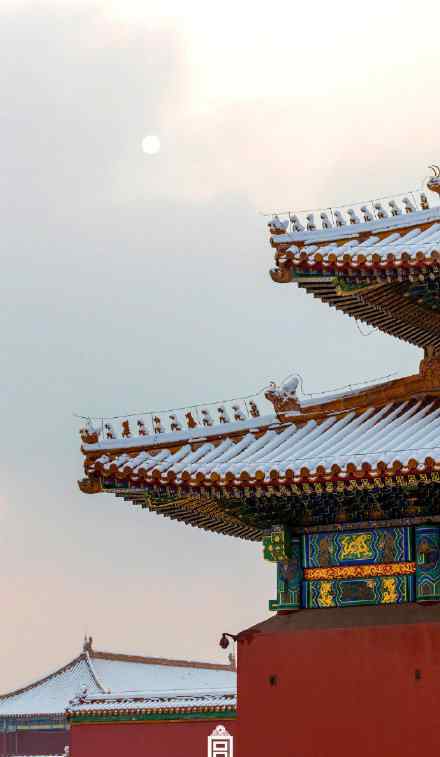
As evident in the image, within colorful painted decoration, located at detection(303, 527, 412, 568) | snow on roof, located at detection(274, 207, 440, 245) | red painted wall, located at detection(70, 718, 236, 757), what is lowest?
red painted wall, located at detection(70, 718, 236, 757)

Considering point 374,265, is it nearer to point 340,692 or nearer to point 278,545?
point 278,545

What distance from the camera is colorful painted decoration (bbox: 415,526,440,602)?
18.5 metres

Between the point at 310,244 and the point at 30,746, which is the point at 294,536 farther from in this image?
the point at 30,746

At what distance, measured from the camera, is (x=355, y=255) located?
1920 centimetres

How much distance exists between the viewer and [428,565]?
1859 centimetres

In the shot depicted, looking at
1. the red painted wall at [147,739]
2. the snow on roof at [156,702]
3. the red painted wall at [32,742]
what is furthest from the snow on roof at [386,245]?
the red painted wall at [32,742]

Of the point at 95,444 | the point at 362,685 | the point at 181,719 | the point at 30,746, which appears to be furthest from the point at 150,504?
the point at 30,746

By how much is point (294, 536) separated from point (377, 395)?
2342 mm

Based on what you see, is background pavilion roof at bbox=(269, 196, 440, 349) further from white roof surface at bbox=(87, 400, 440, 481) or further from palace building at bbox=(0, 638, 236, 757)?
palace building at bbox=(0, 638, 236, 757)

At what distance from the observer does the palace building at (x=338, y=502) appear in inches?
722

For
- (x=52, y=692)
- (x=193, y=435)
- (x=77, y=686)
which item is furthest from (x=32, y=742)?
(x=193, y=435)

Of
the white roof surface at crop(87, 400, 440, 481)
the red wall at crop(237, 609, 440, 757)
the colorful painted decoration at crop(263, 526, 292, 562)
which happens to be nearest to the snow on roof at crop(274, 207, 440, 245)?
the white roof surface at crop(87, 400, 440, 481)

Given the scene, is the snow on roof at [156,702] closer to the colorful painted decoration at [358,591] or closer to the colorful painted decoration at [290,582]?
the colorful painted decoration at [290,582]

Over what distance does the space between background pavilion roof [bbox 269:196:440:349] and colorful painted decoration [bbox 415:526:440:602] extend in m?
3.02
